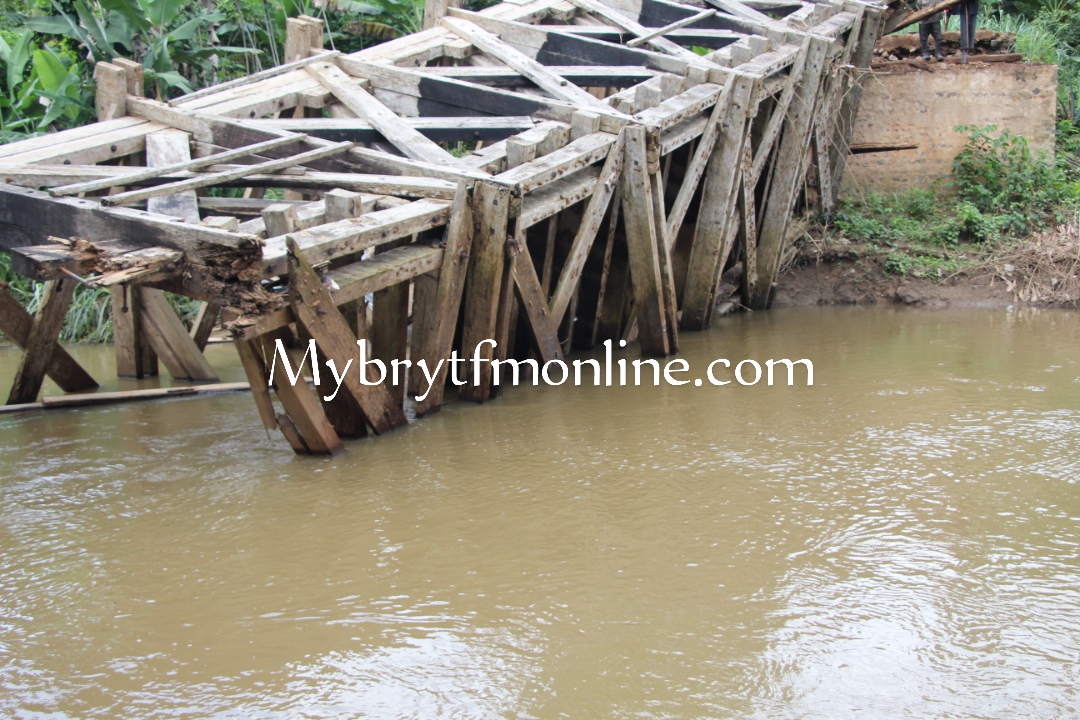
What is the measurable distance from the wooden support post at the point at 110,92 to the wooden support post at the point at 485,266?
2.88 meters

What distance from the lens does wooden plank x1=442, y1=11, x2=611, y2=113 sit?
7.40m

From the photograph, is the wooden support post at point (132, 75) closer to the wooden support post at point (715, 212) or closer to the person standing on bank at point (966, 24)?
the wooden support post at point (715, 212)

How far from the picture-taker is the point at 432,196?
18.1 feet

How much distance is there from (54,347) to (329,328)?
9.60 feet

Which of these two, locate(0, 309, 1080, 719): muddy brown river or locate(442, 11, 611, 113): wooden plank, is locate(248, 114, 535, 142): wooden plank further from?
locate(0, 309, 1080, 719): muddy brown river

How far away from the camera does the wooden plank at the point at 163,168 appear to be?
16.9 ft

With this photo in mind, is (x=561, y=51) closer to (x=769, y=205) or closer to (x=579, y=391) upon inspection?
(x=769, y=205)

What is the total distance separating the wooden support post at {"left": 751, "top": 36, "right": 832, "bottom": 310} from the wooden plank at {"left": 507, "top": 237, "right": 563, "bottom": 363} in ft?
12.1

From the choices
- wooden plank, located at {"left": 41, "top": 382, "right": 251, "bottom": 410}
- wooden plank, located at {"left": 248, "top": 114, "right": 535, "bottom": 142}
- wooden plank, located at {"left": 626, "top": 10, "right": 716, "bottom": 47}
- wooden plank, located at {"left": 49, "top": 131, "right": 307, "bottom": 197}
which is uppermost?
wooden plank, located at {"left": 626, "top": 10, "right": 716, "bottom": 47}

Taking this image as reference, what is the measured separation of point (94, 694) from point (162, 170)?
11.2 feet

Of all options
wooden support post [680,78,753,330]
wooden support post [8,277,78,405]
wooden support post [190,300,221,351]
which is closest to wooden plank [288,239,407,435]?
wooden support post [8,277,78,405]

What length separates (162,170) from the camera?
18.2 feet

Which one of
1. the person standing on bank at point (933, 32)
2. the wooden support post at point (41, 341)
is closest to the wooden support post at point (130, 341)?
the wooden support post at point (41, 341)

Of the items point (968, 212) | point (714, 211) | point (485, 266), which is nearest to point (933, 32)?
point (968, 212)
